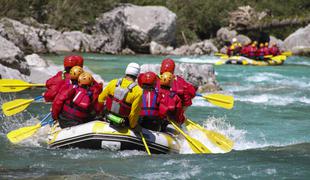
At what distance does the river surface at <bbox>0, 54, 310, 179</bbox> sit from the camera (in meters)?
5.45

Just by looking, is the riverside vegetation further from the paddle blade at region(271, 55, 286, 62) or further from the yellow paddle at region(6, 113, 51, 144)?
the yellow paddle at region(6, 113, 51, 144)

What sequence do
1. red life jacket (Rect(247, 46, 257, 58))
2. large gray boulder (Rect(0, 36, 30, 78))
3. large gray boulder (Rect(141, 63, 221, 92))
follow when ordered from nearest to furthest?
large gray boulder (Rect(0, 36, 30, 78)), large gray boulder (Rect(141, 63, 221, 92)), red life jacket (Rect(247, 46, 257, 58))

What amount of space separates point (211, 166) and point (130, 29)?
24.2m

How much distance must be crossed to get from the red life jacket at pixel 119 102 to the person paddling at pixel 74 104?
1.14 feet

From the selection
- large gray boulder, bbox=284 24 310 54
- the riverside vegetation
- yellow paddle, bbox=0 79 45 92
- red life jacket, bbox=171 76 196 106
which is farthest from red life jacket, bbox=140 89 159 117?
large gray boulder, bbox=284 24 310 54

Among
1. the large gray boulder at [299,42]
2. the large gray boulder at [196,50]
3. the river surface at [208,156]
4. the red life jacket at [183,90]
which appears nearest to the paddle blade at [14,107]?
the river surface at [208,156]

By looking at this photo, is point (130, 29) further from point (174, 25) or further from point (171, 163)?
point (171, 163)

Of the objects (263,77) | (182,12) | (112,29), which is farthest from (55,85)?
(182,12)

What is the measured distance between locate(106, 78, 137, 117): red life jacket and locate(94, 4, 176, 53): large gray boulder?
2288 centimetres

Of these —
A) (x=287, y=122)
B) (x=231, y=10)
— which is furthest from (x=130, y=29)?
(x=287, y=122)

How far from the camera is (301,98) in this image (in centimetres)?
1256

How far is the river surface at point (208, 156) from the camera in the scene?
5445 mm

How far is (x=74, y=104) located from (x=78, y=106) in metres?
0.06

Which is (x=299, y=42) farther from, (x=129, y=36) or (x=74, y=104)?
(x=74, y=104)
